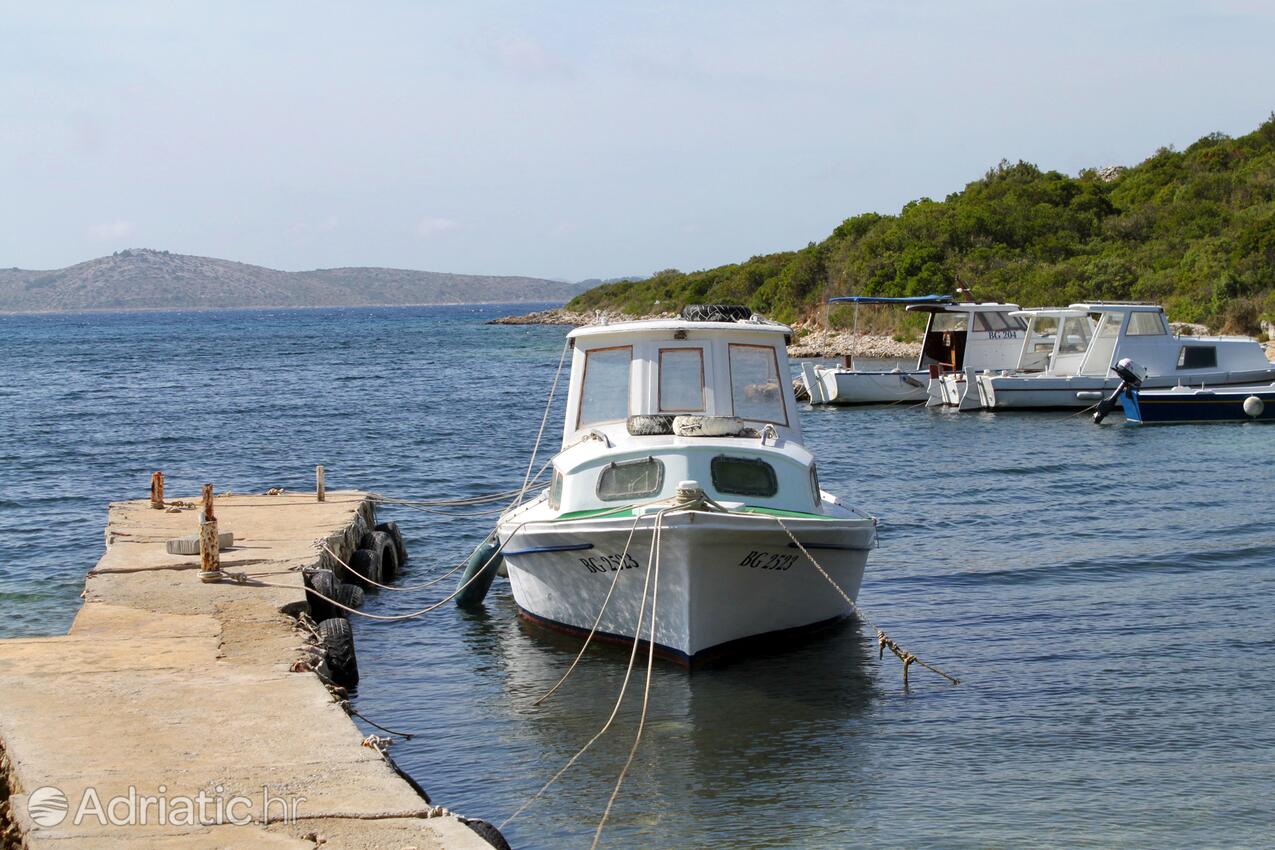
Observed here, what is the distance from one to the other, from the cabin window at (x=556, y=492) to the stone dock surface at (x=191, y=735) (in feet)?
9.19

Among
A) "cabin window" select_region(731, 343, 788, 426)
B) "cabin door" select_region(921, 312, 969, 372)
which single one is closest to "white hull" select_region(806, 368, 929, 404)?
"cabin door" select_region(921, 312, 969, 372)

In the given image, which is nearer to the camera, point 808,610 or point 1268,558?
point 808,610

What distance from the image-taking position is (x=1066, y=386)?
125 feet

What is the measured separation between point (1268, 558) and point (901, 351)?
44.2 meters

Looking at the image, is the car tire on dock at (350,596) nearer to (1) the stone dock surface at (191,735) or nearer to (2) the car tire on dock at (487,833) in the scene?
(1) the stone dock surface at (191,735)

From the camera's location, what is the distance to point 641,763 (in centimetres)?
1104

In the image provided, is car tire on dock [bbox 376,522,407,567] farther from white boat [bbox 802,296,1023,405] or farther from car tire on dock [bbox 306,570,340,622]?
white boat [bbox 802,296,1023,405]

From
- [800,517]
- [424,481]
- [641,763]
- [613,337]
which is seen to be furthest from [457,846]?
[424,481]

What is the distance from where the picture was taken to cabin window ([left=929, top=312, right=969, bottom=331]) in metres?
42.2

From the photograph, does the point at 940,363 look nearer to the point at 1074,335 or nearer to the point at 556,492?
the point at 1074,335

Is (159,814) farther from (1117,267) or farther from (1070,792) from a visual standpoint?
(1117,267)

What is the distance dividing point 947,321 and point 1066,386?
225 inches

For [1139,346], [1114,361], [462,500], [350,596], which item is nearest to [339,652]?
[350,596]

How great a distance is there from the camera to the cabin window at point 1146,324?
122 ft
